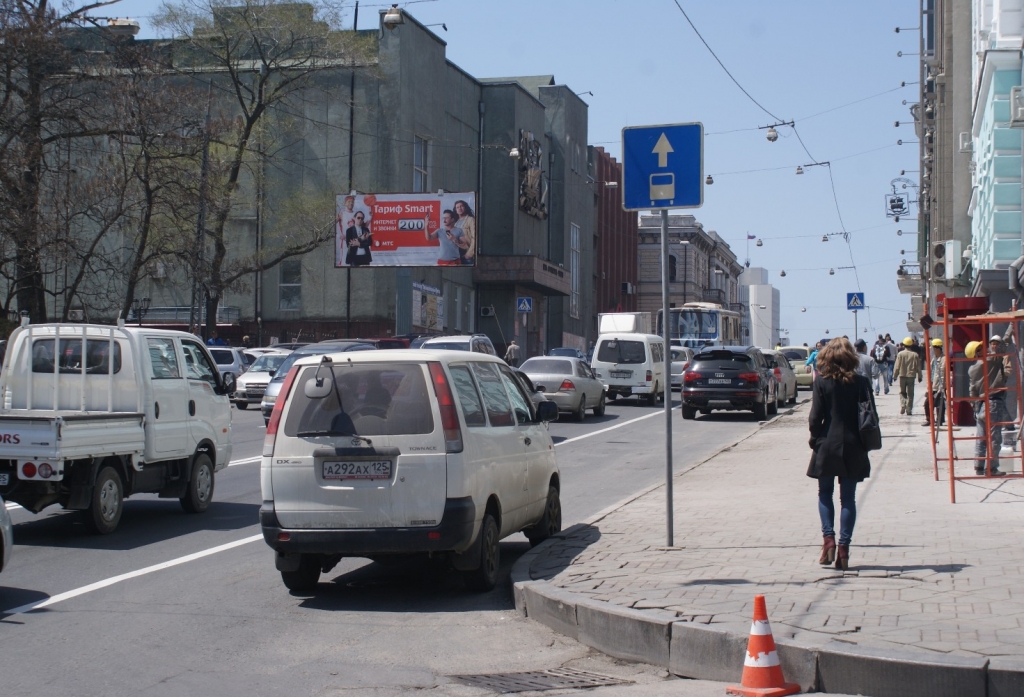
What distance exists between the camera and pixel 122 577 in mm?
9039

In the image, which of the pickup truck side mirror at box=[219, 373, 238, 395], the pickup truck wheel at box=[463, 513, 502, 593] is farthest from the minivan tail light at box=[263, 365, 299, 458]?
the pickup truck side mirror at box=[219, 373, 238, 395]

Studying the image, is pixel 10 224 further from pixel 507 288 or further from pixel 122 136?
pixel 507 288

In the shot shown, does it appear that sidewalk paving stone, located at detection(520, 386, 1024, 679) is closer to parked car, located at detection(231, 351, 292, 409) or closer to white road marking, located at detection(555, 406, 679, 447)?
white road marking, located at detection(555, 406, 679, 447)

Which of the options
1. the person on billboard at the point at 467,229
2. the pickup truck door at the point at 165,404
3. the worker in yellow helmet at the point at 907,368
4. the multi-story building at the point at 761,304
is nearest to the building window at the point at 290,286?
the person on billboard at the point at 467,229

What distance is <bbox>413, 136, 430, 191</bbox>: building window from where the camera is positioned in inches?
1977

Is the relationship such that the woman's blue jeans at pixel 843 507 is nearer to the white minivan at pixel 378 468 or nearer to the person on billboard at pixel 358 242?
the white minivan at pixel 378 468

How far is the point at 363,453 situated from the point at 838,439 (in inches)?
129

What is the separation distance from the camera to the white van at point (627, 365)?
33.7 metres

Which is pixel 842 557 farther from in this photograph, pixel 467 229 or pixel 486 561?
pixel 467 229

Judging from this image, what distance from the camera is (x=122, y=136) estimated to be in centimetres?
2722

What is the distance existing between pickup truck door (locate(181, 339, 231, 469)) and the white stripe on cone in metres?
8.17

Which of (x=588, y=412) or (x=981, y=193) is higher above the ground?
(x=981, y=193)

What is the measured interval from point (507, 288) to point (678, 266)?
44694 millimetres

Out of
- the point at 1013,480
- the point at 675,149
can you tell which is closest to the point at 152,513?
the point at 675,149
